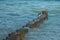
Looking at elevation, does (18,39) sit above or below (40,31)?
above

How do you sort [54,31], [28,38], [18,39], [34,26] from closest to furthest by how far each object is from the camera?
[18,39] → [28,38] → [34,26] → [54,31]

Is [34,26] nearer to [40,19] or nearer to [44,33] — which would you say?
[44,33]

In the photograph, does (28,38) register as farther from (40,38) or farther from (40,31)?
(40,31)

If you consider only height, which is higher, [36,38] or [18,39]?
[18,39]

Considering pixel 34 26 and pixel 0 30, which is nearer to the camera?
pixel 34 26

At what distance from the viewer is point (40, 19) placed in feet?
38.8

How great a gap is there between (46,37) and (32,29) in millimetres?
1079

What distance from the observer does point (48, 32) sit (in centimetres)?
1091

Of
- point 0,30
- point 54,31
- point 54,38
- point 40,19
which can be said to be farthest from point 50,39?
point 0,30

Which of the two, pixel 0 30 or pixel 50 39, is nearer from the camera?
pixel 50 39

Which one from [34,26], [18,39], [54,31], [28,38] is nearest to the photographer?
[18,39]

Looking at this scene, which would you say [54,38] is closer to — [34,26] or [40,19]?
[34,26]

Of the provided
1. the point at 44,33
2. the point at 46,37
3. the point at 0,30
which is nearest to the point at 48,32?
the point at 44,33

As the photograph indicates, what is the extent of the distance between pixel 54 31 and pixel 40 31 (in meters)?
0.81
